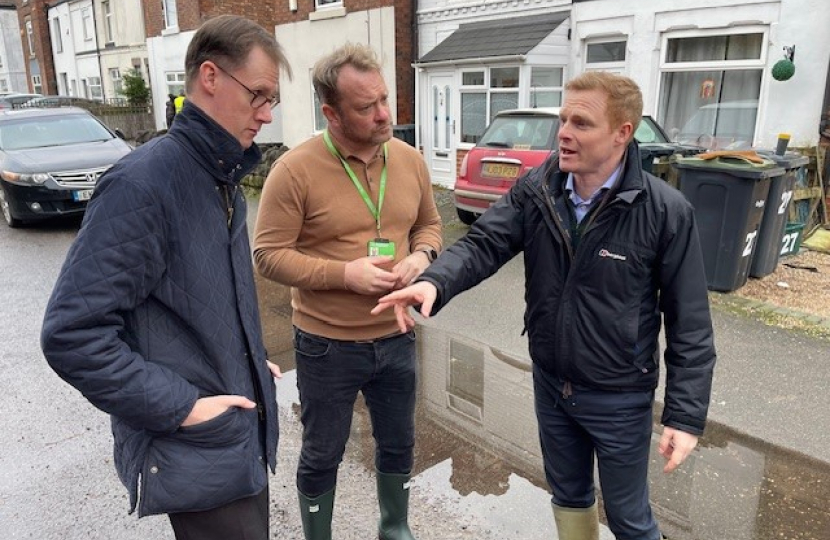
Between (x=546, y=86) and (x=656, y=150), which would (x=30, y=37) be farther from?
(x=656, y=150)

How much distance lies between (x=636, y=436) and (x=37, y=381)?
4.34 metres

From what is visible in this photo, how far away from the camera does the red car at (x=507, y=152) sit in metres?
8.12

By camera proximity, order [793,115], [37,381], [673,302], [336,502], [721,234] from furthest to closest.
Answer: [793,115], [721,234], [37,381], [336,502], [673,302]

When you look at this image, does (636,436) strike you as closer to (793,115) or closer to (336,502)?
(336,502)

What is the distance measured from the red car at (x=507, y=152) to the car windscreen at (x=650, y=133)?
0.35ft

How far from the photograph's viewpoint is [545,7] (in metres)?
11.7

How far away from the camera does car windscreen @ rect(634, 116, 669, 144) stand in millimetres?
9172

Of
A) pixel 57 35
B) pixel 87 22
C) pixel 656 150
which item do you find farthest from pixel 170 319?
pixel 57 35

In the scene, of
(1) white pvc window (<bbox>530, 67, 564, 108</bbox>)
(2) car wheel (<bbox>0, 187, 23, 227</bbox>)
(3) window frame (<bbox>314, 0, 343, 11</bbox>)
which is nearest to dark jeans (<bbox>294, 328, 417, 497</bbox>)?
(2) car wheel (<bbox>0, 187, 23, 227</bbox>)

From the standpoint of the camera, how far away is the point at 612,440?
2.22m

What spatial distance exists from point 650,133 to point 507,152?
8.12ft

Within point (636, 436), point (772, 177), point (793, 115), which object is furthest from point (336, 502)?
point (793, 115)

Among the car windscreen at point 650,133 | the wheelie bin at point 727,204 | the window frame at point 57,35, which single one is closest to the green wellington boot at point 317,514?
the wheelie bin at point 727,204

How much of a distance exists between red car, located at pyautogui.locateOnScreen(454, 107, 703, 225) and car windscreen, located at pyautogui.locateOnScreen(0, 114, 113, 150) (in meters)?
6.31
